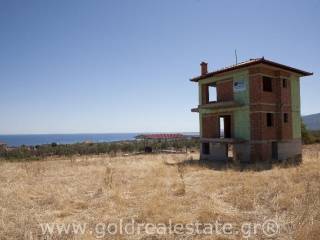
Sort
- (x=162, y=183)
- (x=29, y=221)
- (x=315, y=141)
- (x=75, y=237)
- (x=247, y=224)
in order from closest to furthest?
1. (x=75, y=237)
2. (x=247, y=224)
3. (x=29, y=221)
4. (x=162, y=183)
5. (x=315, y=141)

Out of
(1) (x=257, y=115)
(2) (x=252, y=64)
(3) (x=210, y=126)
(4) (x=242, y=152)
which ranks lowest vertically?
(4) (x=242, y=152)

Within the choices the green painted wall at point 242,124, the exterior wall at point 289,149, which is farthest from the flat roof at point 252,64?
the exterior wall at point 289,149

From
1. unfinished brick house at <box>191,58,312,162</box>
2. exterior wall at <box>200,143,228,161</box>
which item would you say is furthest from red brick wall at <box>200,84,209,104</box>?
exterior wall at <box>200,143,228,161</box>

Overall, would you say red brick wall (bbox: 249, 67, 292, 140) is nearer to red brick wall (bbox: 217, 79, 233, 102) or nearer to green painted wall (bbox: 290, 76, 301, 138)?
green painted wall (bbox: 290, 76, 301, 138)

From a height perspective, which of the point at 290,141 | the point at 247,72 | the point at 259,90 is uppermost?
the point at 247,72

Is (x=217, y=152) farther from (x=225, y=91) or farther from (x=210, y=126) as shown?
(x=225, y=91)

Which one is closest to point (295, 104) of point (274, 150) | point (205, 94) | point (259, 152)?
point (274, 150)

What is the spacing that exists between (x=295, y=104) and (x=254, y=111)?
17.9ft

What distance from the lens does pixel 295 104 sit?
947 inches

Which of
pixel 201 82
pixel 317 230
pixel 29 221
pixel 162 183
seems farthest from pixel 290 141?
pixel 29 221

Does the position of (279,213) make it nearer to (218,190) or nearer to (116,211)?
(218,190)

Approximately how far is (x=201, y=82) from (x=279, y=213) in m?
18.6

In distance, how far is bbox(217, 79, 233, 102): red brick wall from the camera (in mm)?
22703

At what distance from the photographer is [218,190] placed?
10711 mm
